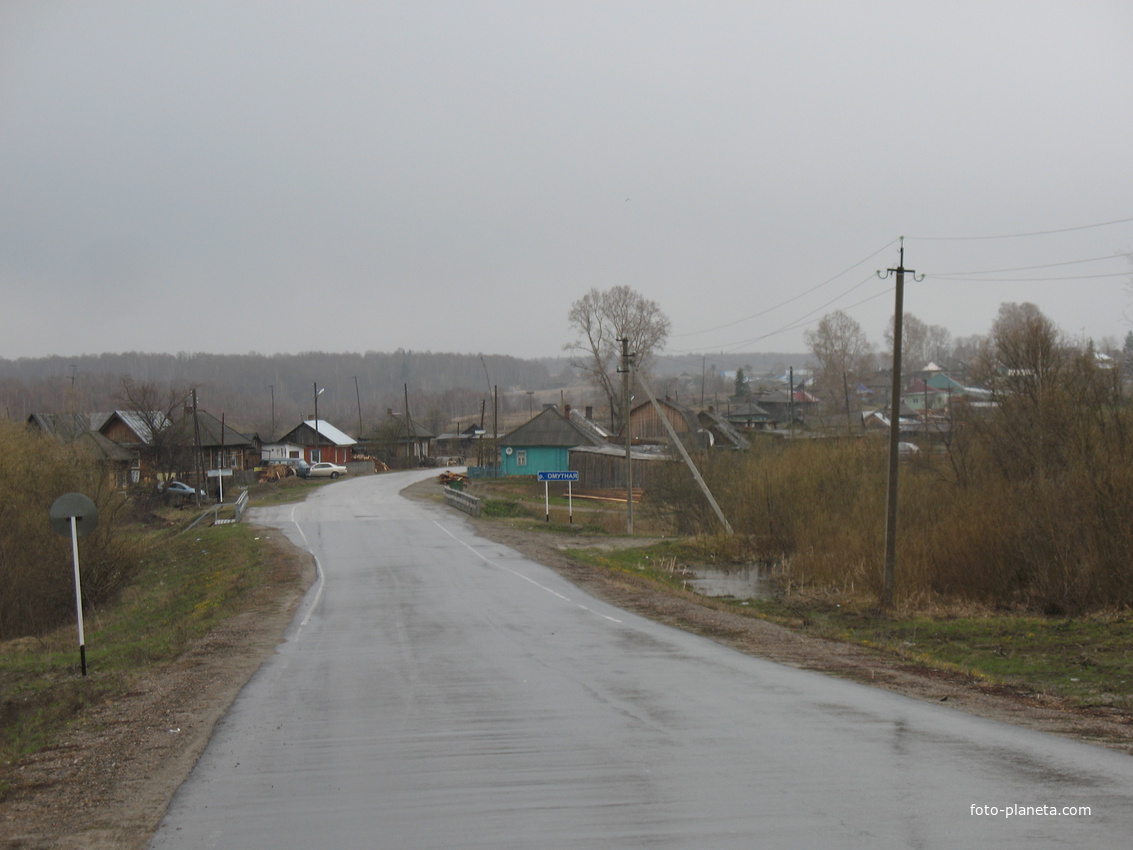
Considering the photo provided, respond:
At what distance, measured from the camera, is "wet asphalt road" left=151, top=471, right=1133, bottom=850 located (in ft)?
21.1

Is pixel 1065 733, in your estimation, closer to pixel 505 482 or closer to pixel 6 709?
pixel 6 709

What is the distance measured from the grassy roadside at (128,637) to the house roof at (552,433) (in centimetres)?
3468

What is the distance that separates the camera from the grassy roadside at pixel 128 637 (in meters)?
12.8

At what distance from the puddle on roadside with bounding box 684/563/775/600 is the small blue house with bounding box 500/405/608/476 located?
37.1 m

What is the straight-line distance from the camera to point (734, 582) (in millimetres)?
30578

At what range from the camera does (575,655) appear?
46.0 ft

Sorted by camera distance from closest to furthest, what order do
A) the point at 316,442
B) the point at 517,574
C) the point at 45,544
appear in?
the point at 517,574
the point at 45,544
the point at 316,442

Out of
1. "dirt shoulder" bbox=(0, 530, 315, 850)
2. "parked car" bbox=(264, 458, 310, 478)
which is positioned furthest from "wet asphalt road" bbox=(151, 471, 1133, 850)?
"parked car" bbox=(264, 458, 310, 478)

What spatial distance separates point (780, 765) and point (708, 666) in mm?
5397

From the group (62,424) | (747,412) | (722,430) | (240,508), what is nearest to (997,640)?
(240,508)

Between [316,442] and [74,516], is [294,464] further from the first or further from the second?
[74,516]

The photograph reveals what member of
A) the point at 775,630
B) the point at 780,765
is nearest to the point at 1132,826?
the point at 780,765

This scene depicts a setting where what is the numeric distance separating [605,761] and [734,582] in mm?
23074

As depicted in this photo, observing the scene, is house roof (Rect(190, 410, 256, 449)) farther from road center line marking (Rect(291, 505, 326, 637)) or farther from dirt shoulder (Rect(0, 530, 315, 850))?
dirt shoulder (Rect(0, 530, 315, 850))
